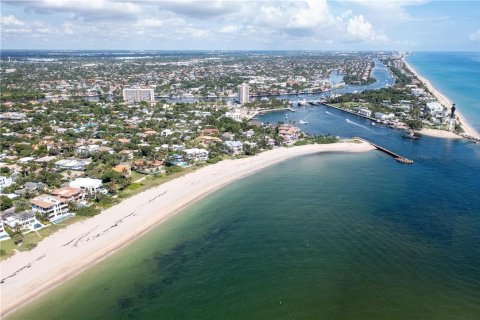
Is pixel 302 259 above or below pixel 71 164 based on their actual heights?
below

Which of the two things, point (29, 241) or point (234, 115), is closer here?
point (29, 241)

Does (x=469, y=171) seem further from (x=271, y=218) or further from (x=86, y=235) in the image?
(x=86, y=235)

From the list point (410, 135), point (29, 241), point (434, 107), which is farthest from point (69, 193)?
point (434, 107)

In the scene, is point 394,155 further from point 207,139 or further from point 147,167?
point 147,167

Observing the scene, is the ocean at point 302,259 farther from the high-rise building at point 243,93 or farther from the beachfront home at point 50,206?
the high-rise building at point 243,93

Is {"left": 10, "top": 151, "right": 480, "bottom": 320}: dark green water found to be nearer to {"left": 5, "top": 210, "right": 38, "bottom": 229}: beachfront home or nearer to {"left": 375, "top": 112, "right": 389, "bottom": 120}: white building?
{"left": 5, "top": 210, "right": 38, "bottom": 229}: beachfront home

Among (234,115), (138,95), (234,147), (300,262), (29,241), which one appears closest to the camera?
(300,262)

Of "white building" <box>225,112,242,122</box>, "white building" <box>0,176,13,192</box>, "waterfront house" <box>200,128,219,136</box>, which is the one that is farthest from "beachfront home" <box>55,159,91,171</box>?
"white building" <box>225,112,242,122</box>
